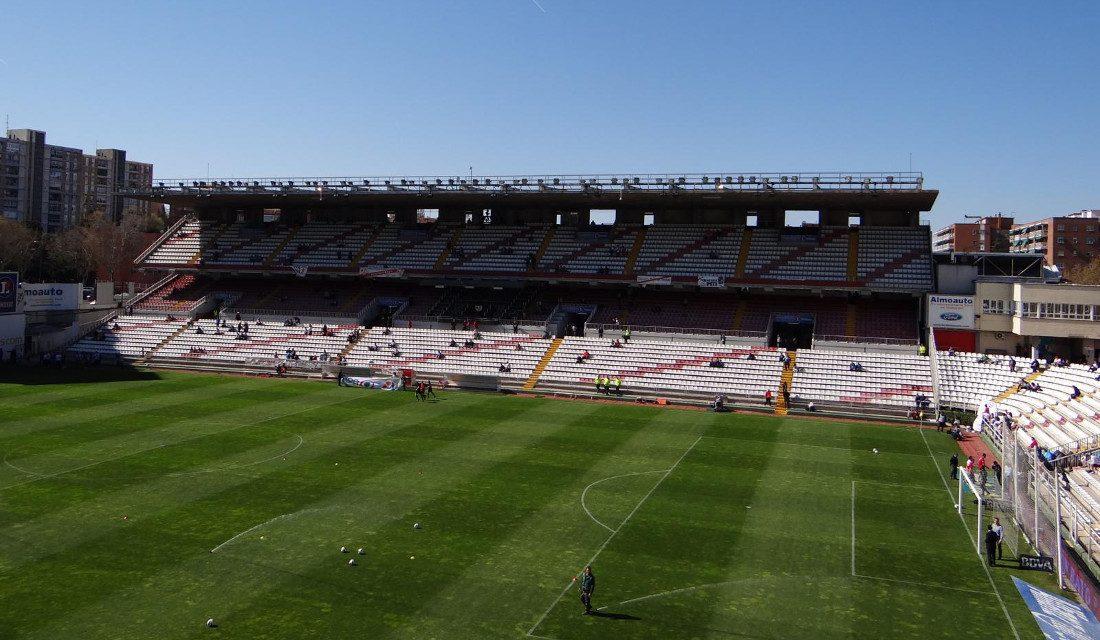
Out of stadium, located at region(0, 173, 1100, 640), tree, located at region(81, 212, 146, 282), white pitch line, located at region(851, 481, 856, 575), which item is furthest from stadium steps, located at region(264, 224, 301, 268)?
white pitch line, located at region(851, 481, 856, 575)

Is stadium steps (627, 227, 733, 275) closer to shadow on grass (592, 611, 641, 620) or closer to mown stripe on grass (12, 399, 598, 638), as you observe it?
mown stripe on grass (12, 399, 598, 638)

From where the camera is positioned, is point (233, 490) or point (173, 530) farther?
point (233, 490)

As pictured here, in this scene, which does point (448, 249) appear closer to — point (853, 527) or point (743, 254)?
point (743, 254)

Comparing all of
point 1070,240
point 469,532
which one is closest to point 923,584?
point 469,532

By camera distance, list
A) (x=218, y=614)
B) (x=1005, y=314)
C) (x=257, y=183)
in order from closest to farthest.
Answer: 1. (x=218, y=614)
2. (x=1005, y=314)
3. (x=257, y=183)

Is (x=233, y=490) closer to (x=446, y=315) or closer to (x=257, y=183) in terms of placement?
(x=446, y=315)

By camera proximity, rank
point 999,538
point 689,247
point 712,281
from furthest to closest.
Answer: point 689,247
point 712,281
point 999,538

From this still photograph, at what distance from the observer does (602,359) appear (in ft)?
160

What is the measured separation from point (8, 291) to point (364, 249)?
23637 mm

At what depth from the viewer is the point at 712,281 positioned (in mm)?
54406

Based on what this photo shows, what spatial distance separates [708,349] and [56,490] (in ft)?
113

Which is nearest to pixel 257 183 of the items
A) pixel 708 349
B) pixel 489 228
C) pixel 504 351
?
pixel 489 228

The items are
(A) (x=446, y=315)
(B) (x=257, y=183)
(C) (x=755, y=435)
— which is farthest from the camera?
(B) (x=257, y=183)

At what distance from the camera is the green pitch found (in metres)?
16.0
